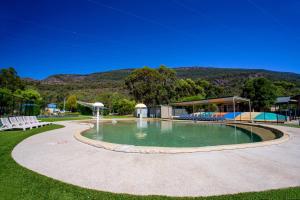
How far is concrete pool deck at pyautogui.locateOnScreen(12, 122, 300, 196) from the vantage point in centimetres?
289

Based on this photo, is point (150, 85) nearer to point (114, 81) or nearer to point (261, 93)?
point (261, 93)

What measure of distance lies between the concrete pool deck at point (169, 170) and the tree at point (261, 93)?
96.0 feet

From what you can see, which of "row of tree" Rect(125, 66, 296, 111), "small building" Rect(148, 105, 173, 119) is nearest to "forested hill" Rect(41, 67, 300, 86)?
"row of tree" Rect(125, 66, 296, 111)

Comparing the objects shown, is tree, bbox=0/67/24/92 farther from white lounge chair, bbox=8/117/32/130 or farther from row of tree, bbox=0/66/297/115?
white lounge chair, bbox=8/117/32/130

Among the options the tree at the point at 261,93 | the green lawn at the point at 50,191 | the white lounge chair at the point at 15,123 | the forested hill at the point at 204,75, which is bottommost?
the green lawn at the point at 50,191

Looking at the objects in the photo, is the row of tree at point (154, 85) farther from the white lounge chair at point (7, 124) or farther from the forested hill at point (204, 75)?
the white lounge chair at point (7, 124)

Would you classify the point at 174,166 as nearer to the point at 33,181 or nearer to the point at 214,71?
the point at 33,181

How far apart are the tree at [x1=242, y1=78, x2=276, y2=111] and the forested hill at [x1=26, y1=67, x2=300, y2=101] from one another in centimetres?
1719

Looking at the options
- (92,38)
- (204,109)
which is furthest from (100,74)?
(92,38)

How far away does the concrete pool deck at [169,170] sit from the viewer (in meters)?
2.89

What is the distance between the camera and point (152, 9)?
52.6ft

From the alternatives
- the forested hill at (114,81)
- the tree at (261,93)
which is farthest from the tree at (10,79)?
the tree at (261,93)

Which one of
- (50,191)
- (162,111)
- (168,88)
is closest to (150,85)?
(168,88)

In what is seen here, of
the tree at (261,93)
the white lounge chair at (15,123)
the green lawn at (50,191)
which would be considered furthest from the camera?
the tree at (261,93)
